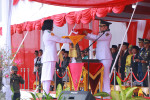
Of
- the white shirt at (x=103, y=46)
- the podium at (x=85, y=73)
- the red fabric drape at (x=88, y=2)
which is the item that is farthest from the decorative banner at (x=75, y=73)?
the red fabric drape at (x=88, y=2)


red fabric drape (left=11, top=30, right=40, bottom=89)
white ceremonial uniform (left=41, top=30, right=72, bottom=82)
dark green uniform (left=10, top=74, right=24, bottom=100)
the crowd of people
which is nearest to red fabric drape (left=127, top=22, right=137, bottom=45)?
the crowd of people

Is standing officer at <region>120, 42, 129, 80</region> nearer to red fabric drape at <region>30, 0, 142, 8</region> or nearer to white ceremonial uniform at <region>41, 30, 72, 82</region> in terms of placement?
red fabric drape at <region>30, 0, 142, 8</region>

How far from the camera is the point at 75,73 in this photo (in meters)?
6.56

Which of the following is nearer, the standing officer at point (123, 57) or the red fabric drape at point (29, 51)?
the standing officer at point (123, 57)

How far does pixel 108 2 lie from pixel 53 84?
4.18m

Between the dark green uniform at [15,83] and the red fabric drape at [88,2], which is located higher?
the red fabric drape at [88,2]

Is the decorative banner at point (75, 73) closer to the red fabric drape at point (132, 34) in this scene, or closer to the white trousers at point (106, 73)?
the white trousers at point (106, 73)

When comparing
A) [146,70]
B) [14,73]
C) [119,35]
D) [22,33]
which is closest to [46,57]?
[14,73]

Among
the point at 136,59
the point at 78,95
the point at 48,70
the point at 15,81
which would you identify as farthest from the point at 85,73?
the point at 136,59

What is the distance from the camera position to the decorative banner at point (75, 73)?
6.45 metres

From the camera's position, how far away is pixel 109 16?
399 inches

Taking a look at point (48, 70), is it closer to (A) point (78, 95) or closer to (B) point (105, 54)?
(B) point (105, 54)

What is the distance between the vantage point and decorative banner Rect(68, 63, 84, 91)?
645cm

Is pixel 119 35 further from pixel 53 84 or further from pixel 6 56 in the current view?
pixel 6 56
